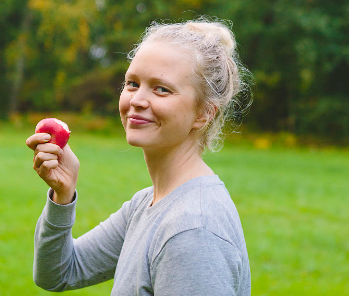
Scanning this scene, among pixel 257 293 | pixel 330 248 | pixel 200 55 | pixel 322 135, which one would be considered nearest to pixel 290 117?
pixel 322 135

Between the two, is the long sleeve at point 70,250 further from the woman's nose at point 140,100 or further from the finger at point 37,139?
the woman's nose at point 140,100

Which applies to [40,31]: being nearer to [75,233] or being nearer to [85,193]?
[85,193]

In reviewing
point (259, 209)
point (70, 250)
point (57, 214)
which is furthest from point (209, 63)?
point (259, 209)

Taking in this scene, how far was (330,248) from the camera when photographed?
5.83 m

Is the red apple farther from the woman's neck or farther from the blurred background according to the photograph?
the blurred background

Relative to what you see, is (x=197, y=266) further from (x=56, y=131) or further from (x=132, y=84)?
(x=56, y=131)

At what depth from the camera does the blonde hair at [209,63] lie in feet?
5.27

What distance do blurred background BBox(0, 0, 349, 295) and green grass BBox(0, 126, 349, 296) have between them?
2 centimetres

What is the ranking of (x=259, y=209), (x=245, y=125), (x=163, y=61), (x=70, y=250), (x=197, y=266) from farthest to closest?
(x=245, y=125)
(x=259, y=209)
(x=70, y=250)
(x=163, y=61)
(x=197, y=266)

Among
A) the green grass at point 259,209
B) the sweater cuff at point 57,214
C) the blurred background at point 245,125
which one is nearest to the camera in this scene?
the sweater cuff at point 57,214

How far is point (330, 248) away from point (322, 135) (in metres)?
14.8

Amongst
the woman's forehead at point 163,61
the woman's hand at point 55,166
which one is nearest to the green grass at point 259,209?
the woman's hand at point 55,166

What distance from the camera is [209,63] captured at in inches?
64.5

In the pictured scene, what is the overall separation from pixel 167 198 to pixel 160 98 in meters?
0.32
